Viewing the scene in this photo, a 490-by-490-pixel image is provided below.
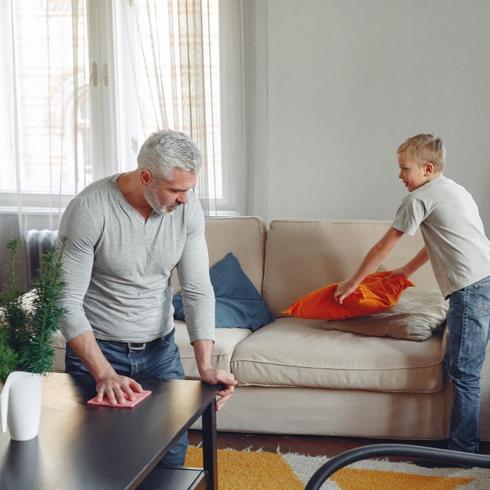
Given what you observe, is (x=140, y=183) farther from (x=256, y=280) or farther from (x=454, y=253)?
(x=256, y=280)

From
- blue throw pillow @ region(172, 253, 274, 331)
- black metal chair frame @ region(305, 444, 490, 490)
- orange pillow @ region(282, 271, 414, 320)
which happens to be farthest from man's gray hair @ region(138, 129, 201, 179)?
blue throw pillow @ region(172, 253, 274, 331)

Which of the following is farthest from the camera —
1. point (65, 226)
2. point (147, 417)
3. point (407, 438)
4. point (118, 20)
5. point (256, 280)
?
point (118, 20)

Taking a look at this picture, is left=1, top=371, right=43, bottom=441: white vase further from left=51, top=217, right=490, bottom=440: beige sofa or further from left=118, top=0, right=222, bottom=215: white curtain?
left=118, top=0, right=222, bottom=215: white curtain

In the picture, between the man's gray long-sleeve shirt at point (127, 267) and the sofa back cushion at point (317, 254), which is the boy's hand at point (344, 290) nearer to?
the sofa back cushion at point (317, 254)

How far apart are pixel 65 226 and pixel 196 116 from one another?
213 cm

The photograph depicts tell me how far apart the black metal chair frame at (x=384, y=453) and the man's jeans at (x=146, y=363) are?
70cm

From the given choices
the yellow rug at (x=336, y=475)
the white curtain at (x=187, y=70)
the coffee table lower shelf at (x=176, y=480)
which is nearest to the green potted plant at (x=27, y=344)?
the coffee table lower shelf at (x=176, y=480)

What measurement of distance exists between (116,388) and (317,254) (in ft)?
5.92

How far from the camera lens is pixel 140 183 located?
81.9 inches

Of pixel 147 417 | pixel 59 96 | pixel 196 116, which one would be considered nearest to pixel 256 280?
pixel 196 116

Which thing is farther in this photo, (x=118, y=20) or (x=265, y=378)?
(x=118, y=20)

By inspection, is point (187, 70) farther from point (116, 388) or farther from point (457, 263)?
point (116, 388)

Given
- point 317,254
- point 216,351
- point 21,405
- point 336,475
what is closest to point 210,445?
point 21,405

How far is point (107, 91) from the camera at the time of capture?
436 cm
